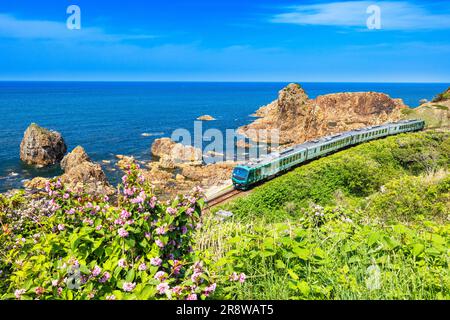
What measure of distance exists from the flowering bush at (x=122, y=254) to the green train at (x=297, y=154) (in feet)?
68.0

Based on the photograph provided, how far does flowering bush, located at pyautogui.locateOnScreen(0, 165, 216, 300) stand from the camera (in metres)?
2.99

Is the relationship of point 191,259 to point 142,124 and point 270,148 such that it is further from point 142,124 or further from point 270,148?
point 142,124

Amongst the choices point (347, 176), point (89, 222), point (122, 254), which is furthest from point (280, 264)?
point (347, 176)

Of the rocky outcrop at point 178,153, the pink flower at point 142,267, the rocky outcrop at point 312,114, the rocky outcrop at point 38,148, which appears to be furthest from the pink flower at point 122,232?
the rocky outcrop at point 312,114

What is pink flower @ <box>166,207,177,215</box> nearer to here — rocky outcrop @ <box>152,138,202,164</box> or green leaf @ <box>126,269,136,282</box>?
green leaf @ <box>126,269,136,282</box>

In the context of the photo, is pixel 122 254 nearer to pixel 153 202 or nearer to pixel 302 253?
pixel 153 202

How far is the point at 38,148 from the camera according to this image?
43375 millimetres

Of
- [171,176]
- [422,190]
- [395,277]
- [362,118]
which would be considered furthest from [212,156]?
[362,118]

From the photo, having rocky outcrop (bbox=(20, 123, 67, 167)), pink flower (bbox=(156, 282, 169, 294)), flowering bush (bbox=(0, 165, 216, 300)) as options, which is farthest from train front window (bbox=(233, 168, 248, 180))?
rocky outcrop (bbox=(20, 123, 67, 167))

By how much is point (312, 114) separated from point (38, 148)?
45540 mm

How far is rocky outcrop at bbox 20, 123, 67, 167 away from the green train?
30303mm

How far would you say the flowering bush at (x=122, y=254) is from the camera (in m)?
2.99
